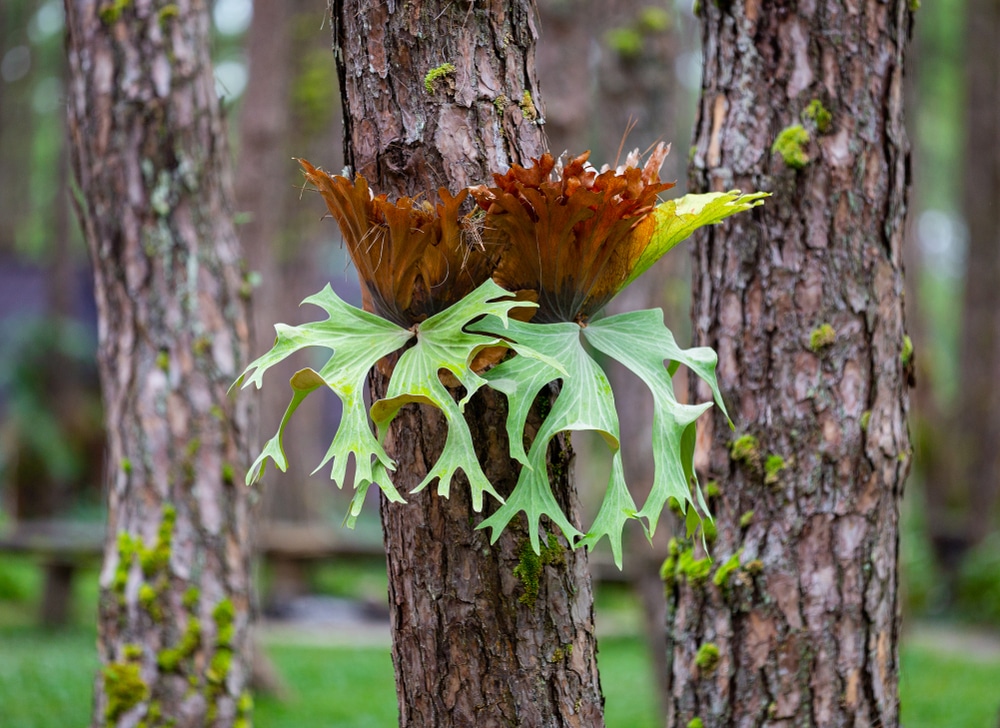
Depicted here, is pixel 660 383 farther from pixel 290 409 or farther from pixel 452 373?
pixel 290 409

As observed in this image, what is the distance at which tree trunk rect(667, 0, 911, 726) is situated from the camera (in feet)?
7.80

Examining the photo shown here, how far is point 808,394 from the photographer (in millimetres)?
2393

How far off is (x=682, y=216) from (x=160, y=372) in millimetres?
2323

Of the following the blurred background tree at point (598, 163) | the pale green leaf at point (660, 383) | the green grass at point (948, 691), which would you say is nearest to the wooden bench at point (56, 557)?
the blurred background tree at point (598, 163)

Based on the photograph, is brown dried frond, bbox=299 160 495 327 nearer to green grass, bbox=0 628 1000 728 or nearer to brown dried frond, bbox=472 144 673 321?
brown dried frond, bbox=472 144 673 321

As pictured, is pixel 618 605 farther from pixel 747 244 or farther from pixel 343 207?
pixel 343 207

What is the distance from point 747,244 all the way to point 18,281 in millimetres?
18400

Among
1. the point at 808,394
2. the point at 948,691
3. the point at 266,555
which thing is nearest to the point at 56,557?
the point at 266,555

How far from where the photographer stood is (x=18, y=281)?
18.0 meters

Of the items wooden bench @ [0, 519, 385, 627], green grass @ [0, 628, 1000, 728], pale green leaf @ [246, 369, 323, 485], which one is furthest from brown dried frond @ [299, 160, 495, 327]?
wooden bench @ [0, 519, 385, 627]

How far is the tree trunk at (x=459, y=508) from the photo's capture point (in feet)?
5.30

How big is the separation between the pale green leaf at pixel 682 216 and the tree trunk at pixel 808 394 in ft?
2.69

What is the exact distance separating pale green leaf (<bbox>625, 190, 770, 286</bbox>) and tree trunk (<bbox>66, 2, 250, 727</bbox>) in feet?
7.16

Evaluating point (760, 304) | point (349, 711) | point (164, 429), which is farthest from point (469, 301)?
point (349, 711)
